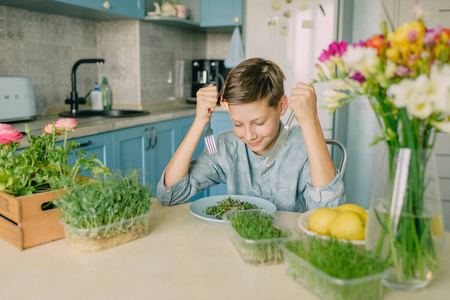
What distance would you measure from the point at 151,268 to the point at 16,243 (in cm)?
34

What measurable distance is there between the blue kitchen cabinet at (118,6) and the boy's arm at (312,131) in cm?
174

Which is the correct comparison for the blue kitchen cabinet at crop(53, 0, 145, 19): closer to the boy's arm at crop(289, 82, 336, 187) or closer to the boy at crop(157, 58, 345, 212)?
the boy at crop(157, 58, 345, 212)

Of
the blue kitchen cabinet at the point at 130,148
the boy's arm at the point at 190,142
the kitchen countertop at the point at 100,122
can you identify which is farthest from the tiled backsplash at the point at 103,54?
the boy's arm at the point at 190,142

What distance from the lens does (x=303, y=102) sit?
1.17 m

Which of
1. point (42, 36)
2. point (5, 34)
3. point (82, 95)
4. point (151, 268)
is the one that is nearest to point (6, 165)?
point (151, 268)

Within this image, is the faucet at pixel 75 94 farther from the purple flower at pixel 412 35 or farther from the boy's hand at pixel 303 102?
the purple flower at pixel 412 35

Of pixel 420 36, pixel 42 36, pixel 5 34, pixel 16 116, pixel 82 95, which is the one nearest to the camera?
pixel 420 36

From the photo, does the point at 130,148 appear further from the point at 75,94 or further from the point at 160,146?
the point at 75,94

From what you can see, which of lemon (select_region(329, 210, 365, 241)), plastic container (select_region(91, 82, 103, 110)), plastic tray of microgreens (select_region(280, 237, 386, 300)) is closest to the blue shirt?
lemon (select_region(329, 210, 365, 241))

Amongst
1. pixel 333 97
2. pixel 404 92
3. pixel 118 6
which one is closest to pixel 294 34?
pixel 118 6

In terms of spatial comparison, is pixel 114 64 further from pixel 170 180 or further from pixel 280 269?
pixel 280 269

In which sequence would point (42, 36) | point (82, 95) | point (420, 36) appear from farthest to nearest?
1. point (82, 95)
2. point (42, 36)
3. point (420, 36)

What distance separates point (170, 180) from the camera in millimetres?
1376

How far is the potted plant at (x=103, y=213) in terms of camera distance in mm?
885
